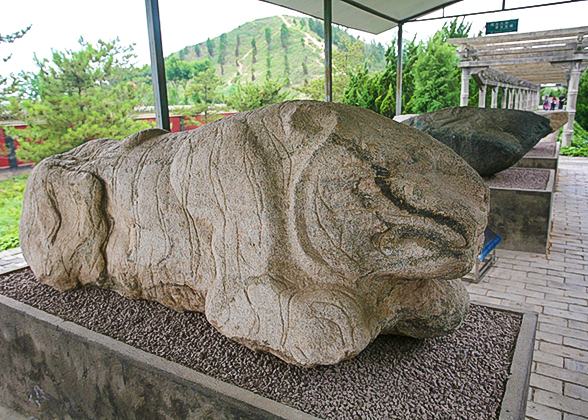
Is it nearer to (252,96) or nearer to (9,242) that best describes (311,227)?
(9,242)

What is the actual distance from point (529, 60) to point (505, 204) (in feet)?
18.0

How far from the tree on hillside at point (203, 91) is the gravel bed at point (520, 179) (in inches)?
215

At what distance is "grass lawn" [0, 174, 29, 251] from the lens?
5.12 meters

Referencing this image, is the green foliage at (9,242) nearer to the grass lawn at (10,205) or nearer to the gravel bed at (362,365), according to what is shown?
the grass lawn at (10,205)

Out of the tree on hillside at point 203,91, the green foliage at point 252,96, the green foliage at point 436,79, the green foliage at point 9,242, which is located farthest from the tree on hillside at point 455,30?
the green foliage at point 9,242

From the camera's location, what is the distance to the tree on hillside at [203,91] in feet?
28.0

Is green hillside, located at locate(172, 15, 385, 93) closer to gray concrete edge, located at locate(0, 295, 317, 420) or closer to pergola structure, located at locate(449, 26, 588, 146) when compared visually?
pergola structure, located at locate(449, 26, 588, 146)

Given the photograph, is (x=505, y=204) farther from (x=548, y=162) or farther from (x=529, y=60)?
(x=529, y=60)

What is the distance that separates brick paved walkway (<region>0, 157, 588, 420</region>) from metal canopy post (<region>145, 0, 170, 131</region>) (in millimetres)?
1972

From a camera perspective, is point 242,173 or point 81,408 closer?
point 242,173

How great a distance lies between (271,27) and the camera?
24.4 m

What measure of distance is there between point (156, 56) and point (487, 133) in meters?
3.36

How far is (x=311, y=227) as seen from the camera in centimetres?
153

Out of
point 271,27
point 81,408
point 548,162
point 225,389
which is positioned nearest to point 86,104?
point 81,408
